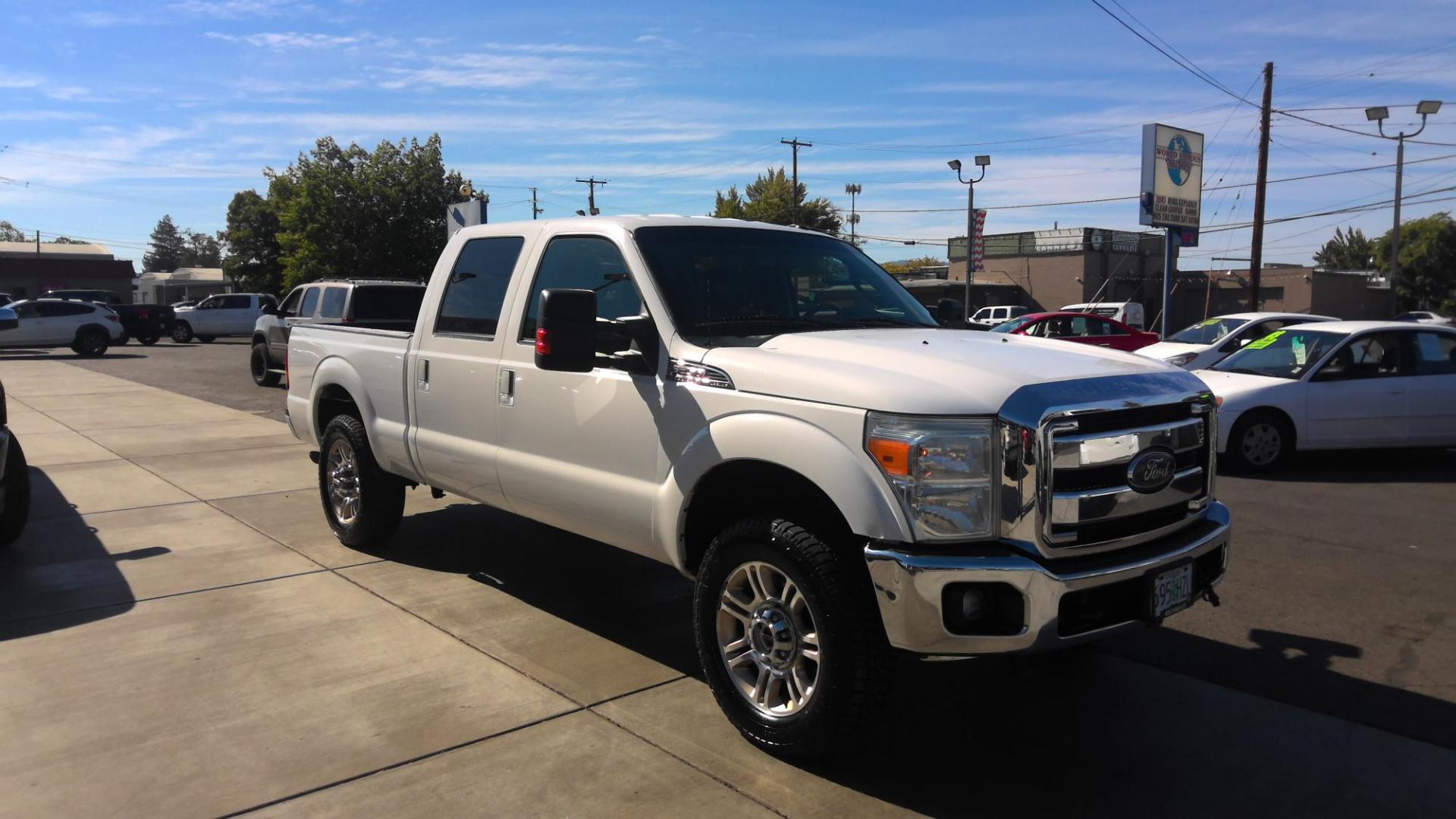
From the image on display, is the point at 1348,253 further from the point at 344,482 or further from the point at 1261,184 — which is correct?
the point at 344,482

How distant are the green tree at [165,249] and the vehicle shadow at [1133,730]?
7591 inches

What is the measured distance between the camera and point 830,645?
3.48 metres

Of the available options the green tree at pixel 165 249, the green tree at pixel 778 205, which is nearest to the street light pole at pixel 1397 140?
the green tree at pixel 778 205

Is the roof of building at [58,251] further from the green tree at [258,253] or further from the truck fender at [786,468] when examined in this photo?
the truck fender at [786,468]

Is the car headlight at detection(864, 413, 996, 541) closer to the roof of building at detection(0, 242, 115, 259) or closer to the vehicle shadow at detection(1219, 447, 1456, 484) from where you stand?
the vehicle shadow at detection(1219, 447, 1456, 484)

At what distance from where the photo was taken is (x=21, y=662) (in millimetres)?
4730

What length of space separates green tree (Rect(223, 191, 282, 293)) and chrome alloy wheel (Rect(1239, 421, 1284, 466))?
65.4 meters

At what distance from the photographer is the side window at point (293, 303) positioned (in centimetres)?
1731

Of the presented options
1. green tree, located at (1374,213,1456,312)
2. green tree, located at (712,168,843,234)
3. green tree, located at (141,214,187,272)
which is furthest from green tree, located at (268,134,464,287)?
green tree, located at (141,214,187,272)

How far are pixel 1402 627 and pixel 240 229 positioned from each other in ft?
264

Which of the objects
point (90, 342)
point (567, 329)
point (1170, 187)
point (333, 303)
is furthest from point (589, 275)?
point (90, 342)

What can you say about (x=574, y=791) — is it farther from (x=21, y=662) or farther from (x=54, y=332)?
(x=54, y=332)

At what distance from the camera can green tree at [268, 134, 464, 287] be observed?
46.1m

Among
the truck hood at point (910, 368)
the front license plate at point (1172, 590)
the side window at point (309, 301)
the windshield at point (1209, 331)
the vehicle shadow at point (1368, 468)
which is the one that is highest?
the side window at point (309, 301)
